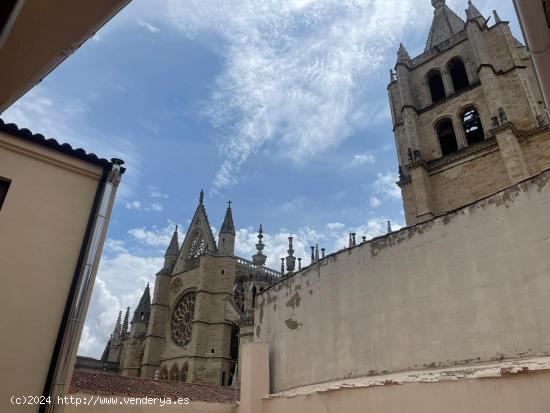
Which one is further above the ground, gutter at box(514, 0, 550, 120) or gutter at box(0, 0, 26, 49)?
gutter at box(514, 0, 550, 120)

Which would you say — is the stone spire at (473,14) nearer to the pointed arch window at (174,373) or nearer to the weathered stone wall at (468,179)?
the weathered stone wall at (468,179)

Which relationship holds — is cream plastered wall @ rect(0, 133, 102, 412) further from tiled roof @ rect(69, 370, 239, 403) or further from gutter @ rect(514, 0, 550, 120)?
gutter @ rect(514, 0, 550, 120)

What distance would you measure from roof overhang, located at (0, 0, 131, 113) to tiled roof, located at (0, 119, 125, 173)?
713 cm

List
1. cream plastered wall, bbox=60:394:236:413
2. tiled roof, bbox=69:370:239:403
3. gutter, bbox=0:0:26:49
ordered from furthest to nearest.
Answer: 1. tiled roof, bbox=69:370:239:403
2. cream plastered wall, bbox=60:394:236:413
3. gutter, bbox=0:0:26:49

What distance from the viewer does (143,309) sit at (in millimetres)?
37375

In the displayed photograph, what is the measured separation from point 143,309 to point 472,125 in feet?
103

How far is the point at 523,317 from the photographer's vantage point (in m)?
7.11

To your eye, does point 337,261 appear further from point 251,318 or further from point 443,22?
point 443,22

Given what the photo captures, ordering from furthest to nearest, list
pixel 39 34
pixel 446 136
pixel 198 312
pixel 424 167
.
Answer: pixel 198 312 → pixel 446 136 → pixel 424 167 → pixel 39 34

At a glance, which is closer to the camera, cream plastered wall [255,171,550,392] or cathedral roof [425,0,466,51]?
cream plastered wall [255,171,550,392]

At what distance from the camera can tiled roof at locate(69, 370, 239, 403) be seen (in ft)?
38.5

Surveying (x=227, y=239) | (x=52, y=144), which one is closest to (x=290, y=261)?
(x=227, y=239)

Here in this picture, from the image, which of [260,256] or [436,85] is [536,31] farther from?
[260,256]

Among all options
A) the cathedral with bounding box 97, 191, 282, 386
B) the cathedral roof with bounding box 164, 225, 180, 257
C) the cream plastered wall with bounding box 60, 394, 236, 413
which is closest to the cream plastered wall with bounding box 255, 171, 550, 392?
the cream plastered wall with bounding box 60, 394, 236, 413
